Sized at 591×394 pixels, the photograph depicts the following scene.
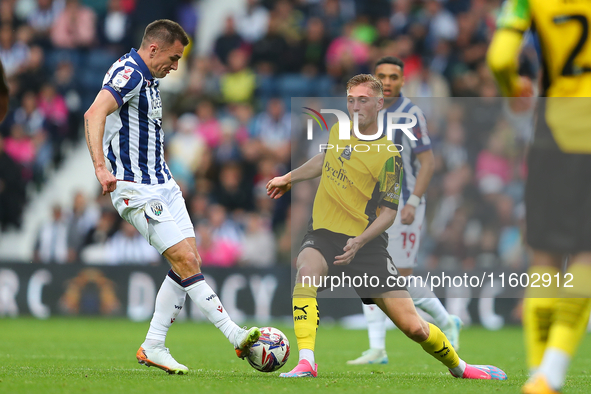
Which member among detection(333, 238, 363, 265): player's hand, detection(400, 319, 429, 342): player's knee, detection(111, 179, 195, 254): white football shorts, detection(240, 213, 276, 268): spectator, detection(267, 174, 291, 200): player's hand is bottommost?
detection(400, 319, 429, 342): player's knee

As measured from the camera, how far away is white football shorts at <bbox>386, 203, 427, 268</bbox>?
7.87m

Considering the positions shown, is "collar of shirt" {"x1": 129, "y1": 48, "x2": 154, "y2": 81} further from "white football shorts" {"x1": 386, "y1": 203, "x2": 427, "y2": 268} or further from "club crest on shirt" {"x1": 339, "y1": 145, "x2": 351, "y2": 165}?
"white football shorts" {"x1": 386, "y1": 203, "x2": 427, "y2": 268}

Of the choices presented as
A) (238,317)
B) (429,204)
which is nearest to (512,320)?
(429,204)

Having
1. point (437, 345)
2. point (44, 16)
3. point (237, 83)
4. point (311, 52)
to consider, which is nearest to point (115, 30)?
point (44, 16)

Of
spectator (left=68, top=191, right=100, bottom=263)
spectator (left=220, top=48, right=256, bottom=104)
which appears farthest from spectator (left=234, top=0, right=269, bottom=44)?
spectator (left=68, top=191, right=100, bottom=263)

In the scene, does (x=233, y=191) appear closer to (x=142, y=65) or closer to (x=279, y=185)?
(x=142, y=65)

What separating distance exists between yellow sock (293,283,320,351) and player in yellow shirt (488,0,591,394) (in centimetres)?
188

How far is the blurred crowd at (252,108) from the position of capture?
565 inches

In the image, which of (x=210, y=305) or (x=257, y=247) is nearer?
(x=210, y=305)

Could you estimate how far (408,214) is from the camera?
7672 millimetres

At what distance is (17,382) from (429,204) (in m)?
9.28

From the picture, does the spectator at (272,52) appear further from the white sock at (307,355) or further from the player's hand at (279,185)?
the white sock at (307,355)

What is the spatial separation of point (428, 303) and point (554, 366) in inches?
151

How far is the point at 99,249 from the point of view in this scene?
15.0 m
